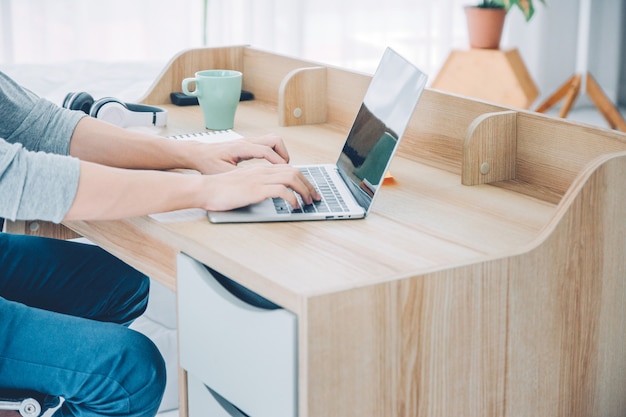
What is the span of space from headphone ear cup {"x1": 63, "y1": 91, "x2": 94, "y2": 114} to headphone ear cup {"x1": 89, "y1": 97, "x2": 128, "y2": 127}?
0.03 metres

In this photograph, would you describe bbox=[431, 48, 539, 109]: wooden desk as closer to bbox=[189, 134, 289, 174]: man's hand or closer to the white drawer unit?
bbox=[189, 134, 289, 174]: man's hand

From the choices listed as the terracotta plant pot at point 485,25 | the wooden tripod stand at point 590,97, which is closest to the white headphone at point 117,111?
the terracotta plant pot at point 485,25

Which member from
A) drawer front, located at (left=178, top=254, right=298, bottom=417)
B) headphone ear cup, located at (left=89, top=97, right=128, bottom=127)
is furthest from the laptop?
headphone ear cup, located at (left=89, top=97, right=128, bottom=127)

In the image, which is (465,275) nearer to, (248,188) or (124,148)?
(248,188)

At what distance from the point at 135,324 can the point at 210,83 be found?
0.57 metres

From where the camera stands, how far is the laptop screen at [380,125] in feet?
3.88

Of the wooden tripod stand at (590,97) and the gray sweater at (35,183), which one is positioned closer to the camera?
the gray sweater at (35,183)

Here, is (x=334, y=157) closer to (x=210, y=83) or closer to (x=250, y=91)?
(x=210, y=83)

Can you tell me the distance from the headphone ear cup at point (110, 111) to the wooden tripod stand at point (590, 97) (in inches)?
112

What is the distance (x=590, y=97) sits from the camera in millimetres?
4266

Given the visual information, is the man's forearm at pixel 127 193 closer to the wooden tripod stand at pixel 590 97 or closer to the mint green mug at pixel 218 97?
the mint green mug at pixel 218 97

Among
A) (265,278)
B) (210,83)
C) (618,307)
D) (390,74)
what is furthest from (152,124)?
(618,307)

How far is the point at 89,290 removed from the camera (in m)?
1.51

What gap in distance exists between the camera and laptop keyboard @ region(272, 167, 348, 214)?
1.20 m
